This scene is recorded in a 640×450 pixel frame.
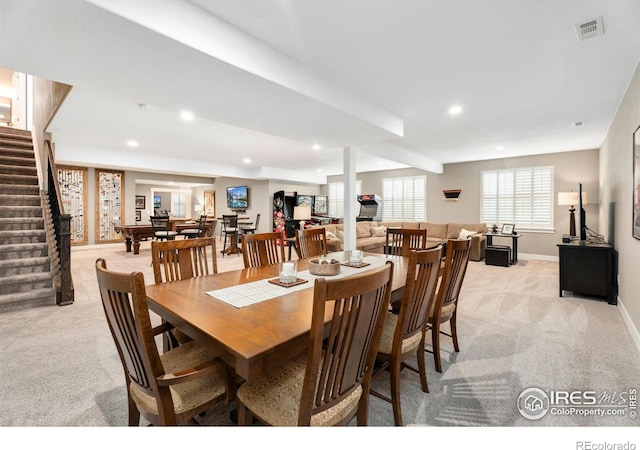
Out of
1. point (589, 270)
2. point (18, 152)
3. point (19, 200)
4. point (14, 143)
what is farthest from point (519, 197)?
point (14, 143)

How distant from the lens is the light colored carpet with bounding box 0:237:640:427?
1.70m

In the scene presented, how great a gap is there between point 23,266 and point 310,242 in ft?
11.7

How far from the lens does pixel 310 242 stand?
3273 mm

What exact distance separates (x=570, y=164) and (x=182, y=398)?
821cm

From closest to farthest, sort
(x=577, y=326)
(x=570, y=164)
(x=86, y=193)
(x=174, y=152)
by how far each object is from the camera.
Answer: (x=577, y=326) → (x=570, y=164) → (x=174, y=152) → (x=86, y=193)

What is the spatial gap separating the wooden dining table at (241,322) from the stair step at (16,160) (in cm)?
543

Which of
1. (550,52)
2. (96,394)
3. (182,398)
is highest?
(550,52)

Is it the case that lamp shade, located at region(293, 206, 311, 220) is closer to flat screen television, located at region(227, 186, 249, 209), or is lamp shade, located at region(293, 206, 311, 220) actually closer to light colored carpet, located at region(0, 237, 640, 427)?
flat screen television, located at region(227, 186, 249, 209)

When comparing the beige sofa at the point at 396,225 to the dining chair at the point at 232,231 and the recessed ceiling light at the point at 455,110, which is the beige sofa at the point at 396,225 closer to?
the dining chair at the point at 232,231

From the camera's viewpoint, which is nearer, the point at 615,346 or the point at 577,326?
the point at 615,346

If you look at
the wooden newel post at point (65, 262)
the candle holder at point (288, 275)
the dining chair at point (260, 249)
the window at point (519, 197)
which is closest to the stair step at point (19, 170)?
the wooden newel post at point (65, 262)

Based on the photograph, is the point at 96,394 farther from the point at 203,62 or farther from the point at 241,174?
the point at 241,174

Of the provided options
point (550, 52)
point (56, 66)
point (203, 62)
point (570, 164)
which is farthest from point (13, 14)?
point (570, 164)

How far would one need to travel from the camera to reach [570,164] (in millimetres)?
6477
